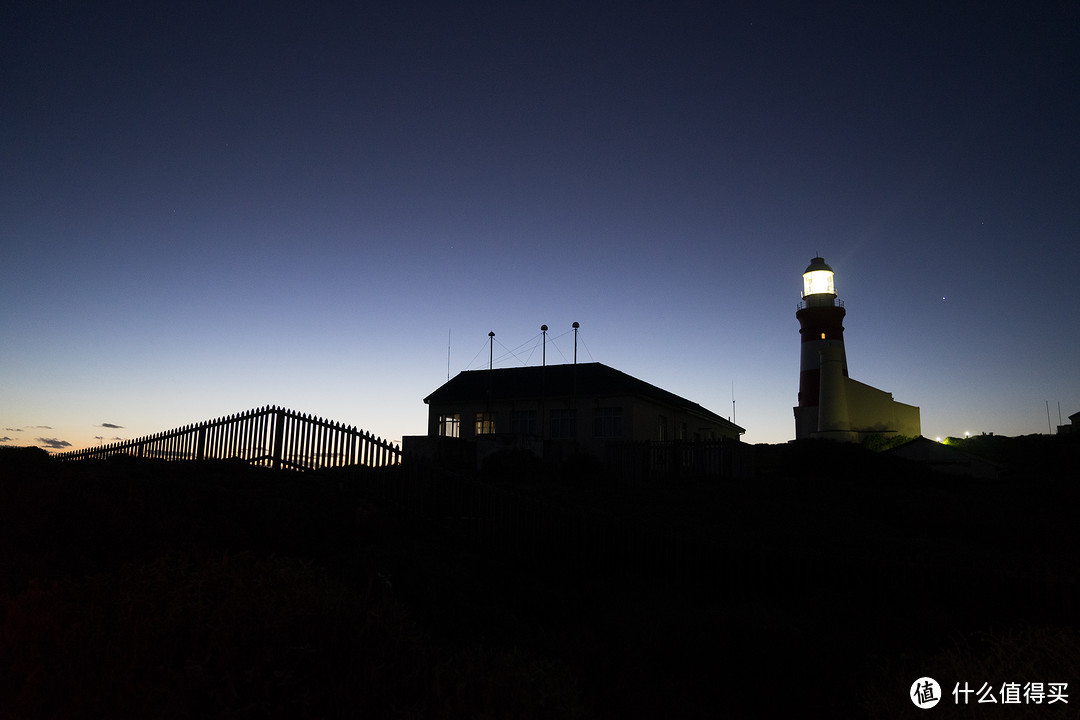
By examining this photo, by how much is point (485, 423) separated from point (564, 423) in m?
4.35

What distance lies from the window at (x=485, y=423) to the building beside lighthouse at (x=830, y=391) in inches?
599

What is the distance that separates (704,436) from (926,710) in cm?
3502

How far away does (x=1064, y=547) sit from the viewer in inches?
498

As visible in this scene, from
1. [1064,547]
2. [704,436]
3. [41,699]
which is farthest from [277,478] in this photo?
[704,436]

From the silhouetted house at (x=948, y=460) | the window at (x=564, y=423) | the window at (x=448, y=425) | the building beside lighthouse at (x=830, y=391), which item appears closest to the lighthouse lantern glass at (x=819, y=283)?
the building beside lighthouse at (x=830, y=391)

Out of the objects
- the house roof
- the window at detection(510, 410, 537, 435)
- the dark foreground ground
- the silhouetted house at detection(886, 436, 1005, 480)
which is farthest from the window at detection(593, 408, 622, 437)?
the dark foreground ground

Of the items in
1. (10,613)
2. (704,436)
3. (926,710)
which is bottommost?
(926,710)

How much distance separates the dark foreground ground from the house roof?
16053 mm

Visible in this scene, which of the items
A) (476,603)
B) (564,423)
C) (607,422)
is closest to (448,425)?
(564,423)

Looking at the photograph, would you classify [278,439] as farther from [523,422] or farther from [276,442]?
[523,422]

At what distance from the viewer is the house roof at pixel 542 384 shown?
→ 101ft

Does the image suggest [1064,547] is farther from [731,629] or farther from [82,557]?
[82,557]

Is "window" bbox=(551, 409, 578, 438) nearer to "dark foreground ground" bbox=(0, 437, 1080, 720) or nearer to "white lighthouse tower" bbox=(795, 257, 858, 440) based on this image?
"white lighthouse tower" bbox=(795, 257, 858, 440)

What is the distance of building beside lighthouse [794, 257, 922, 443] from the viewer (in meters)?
30.6
